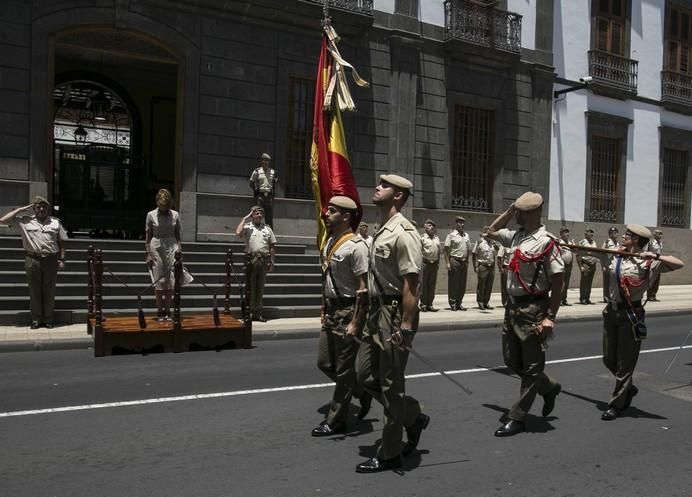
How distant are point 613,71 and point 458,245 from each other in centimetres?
1123

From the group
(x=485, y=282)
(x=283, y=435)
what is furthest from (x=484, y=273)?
(x=283, y=435)

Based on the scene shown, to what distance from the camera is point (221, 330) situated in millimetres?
9219

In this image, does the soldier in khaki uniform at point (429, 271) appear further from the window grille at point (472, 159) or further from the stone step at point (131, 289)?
the window grille at point (472, 159)

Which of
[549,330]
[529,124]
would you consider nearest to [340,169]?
[549,330]

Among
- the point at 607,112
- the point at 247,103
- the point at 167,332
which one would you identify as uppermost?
the point at 607,112

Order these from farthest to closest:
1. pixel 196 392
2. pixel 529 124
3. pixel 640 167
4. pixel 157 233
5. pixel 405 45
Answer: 1. pixel 640 167
2. pixel 529 124
3. pixel 405 45
4. pixel 157 233
5. pixel 196 392

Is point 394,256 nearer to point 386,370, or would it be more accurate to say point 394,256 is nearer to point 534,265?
point 386,370

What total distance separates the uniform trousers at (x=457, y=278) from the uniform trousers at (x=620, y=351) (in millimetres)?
8217

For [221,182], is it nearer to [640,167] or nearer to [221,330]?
[221,330]

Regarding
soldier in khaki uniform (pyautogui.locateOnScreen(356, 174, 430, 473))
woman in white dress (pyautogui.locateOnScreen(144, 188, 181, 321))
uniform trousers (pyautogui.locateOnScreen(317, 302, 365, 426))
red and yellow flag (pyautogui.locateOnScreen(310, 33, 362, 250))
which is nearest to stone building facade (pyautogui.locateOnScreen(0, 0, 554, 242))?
red and yellow flag (pyautogui.locateOnScreen(310, 33, 362, 250))

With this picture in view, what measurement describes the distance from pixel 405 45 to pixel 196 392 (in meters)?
13.0

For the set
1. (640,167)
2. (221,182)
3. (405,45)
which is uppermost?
(405,45)

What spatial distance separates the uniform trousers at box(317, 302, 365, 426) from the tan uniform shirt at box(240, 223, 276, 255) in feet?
19.1

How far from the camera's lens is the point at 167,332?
8852mm
